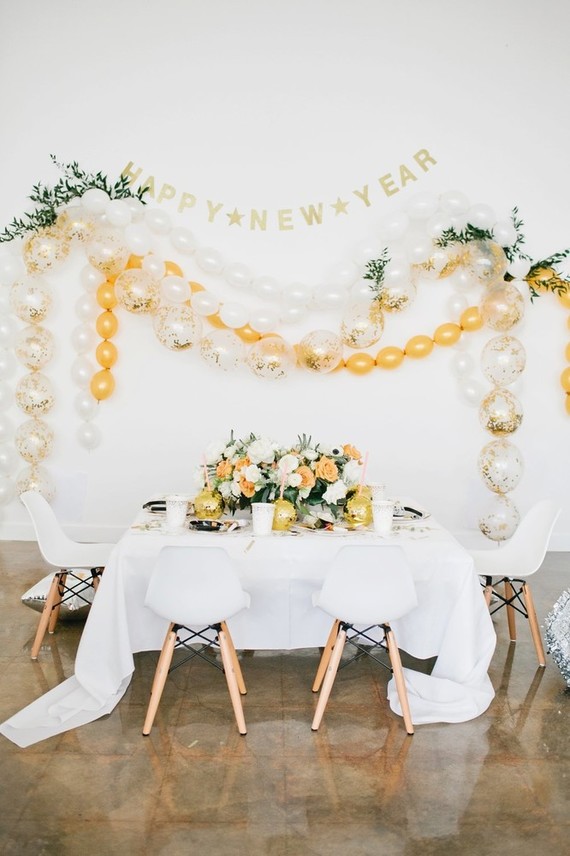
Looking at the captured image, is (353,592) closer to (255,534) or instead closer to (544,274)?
(255,534)

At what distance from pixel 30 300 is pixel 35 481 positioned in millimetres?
1287

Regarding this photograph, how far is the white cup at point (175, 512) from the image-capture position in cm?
340

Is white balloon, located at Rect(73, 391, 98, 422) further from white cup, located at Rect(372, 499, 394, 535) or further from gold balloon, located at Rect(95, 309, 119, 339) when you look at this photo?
white cup, located at Rect(372, 499, 394, 535)

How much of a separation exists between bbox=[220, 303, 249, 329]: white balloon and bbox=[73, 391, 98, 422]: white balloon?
1234 mm

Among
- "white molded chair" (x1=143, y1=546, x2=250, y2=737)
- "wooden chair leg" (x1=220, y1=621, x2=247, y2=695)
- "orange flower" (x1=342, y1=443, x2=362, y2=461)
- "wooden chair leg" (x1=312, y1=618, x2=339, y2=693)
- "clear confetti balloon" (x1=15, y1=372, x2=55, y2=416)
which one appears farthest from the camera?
"clear confetti balloon" (x1=15, y1=372, x2=55, y2=416)

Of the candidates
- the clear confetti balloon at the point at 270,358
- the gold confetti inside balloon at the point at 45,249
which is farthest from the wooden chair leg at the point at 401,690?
the gold confetti inside balloon at the point at 45,249

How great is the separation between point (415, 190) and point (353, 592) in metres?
3.77

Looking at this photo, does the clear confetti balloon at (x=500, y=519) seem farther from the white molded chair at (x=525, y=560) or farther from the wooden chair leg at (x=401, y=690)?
the wooden chair leg at (x=401, y=690)

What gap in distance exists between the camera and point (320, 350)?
517 centimetres

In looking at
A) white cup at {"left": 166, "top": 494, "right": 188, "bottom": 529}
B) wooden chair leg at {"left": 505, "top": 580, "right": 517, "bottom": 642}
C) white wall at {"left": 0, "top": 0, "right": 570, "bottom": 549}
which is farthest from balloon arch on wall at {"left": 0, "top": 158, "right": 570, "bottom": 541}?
white cup at {"left": 166, "top": 494, "right": 188, "bottom": 529}

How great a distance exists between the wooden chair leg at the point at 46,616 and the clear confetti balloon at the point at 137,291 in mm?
2061

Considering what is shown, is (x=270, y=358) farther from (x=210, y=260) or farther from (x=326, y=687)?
(x=326, y=687)

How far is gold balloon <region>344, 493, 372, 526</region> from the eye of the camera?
136 inches

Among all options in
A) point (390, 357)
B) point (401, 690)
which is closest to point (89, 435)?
point (390, 357)
